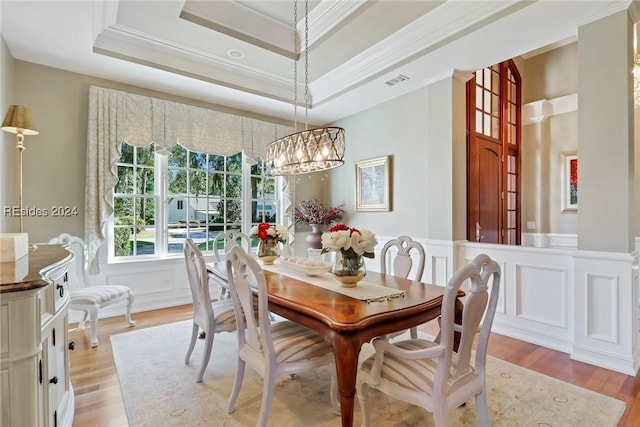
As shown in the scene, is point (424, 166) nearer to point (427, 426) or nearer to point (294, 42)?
point (294, 42)

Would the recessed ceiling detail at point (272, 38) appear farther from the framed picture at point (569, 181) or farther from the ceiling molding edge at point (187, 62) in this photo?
the framed picture at point (569, 181)

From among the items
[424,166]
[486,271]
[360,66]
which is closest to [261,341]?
[486,271]

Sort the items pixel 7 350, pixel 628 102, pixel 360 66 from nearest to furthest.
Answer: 1. pixel 7 350
2. pixel 628 102
3. pixel 360 66

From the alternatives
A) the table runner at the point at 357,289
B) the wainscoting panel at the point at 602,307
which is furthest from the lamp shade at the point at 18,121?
the wainscoting panel at the point at 602,307

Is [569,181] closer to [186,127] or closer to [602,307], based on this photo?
[602,307]

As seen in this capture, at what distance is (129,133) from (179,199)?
3.38 ft

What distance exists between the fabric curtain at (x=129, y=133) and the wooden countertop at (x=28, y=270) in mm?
2193

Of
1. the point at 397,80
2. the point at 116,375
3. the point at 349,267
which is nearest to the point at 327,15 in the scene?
the point at 397,80

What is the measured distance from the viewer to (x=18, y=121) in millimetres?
2246

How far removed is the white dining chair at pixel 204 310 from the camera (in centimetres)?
234

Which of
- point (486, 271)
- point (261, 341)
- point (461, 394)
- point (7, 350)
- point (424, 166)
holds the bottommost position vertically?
point (461, 394)

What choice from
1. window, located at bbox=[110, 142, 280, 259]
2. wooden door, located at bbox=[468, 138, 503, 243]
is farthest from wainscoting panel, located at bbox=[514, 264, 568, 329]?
window, located at bbox=[110, 142, 280, 259]

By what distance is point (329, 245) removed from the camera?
2.11m

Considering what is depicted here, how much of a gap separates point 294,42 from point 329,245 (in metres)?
2.65
